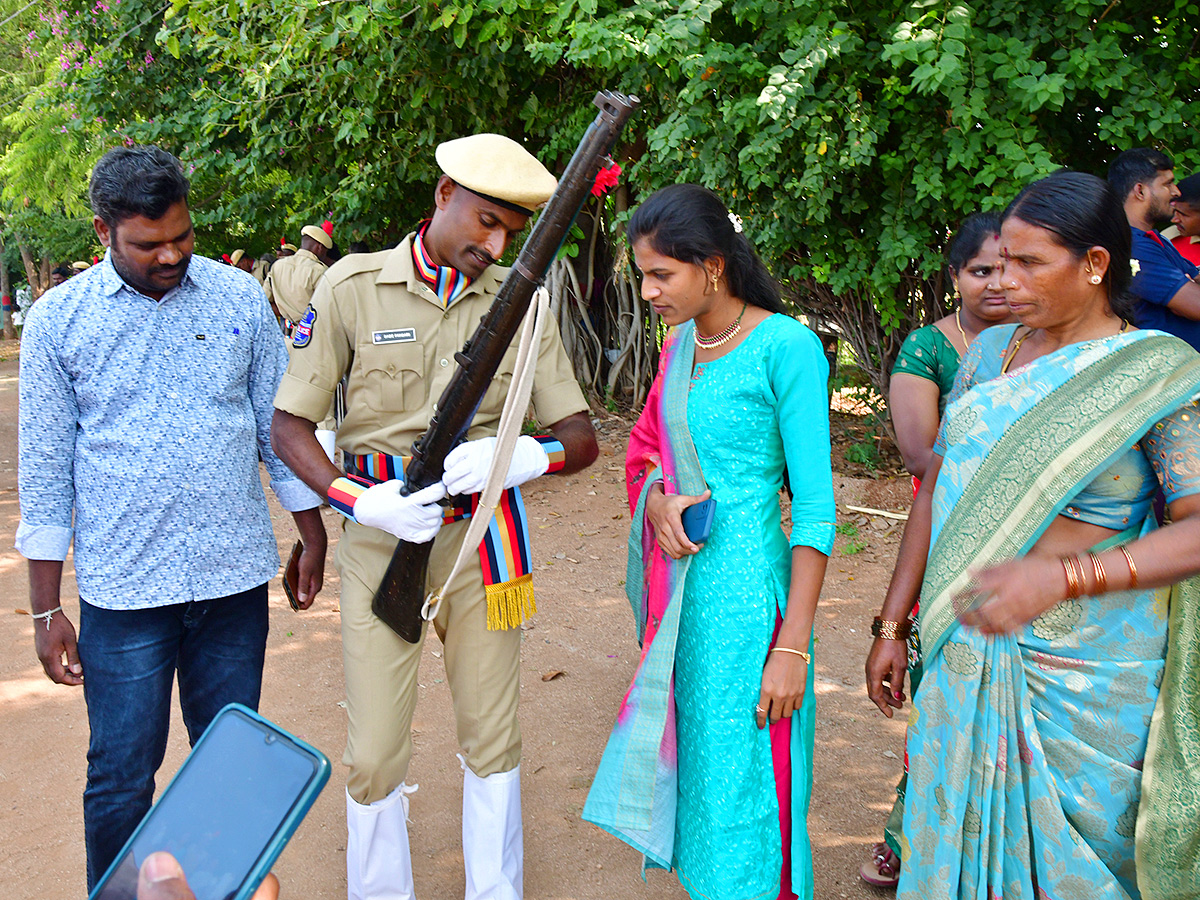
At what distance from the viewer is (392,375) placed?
8.11ft

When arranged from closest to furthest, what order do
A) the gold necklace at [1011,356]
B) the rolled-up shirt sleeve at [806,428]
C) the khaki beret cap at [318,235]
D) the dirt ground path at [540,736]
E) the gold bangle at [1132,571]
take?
1. the gold bangle at [1132,571]
2. the gold necklace at [1011,356]
3. the rolled-up shirt sleeve at [806,428]
4. the dirt ground path at [540,736]
5. the khaki beret cap at [318,235]

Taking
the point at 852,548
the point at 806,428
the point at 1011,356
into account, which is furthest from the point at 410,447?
the point at 852,548

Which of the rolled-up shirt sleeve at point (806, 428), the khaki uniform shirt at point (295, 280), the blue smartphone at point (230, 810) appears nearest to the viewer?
the blue smartphone at point (230, 810)

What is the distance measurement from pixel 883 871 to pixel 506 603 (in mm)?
1402

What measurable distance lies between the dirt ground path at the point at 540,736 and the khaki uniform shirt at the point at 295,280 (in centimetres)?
253

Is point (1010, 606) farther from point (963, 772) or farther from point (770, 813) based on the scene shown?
point (770, 813)

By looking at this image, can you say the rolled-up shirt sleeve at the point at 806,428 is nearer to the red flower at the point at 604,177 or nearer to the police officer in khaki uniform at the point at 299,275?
the red flower at the point at 604,177

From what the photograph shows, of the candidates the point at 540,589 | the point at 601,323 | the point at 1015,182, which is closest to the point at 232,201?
the point at 601,323

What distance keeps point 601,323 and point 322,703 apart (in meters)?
6.09

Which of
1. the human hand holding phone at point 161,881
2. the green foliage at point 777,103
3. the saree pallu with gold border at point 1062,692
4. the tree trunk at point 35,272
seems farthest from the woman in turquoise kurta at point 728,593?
the tree trunk at point 35,272

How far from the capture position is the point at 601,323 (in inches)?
378

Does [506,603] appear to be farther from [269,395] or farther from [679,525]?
[269,395]

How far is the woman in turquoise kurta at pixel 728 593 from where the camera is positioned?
2.17m

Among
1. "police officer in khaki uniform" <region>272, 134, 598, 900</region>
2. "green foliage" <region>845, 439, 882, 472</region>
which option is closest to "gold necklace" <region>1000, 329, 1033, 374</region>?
"police officer in khaki uniform" <region>272, 134, 598, 900</region>
